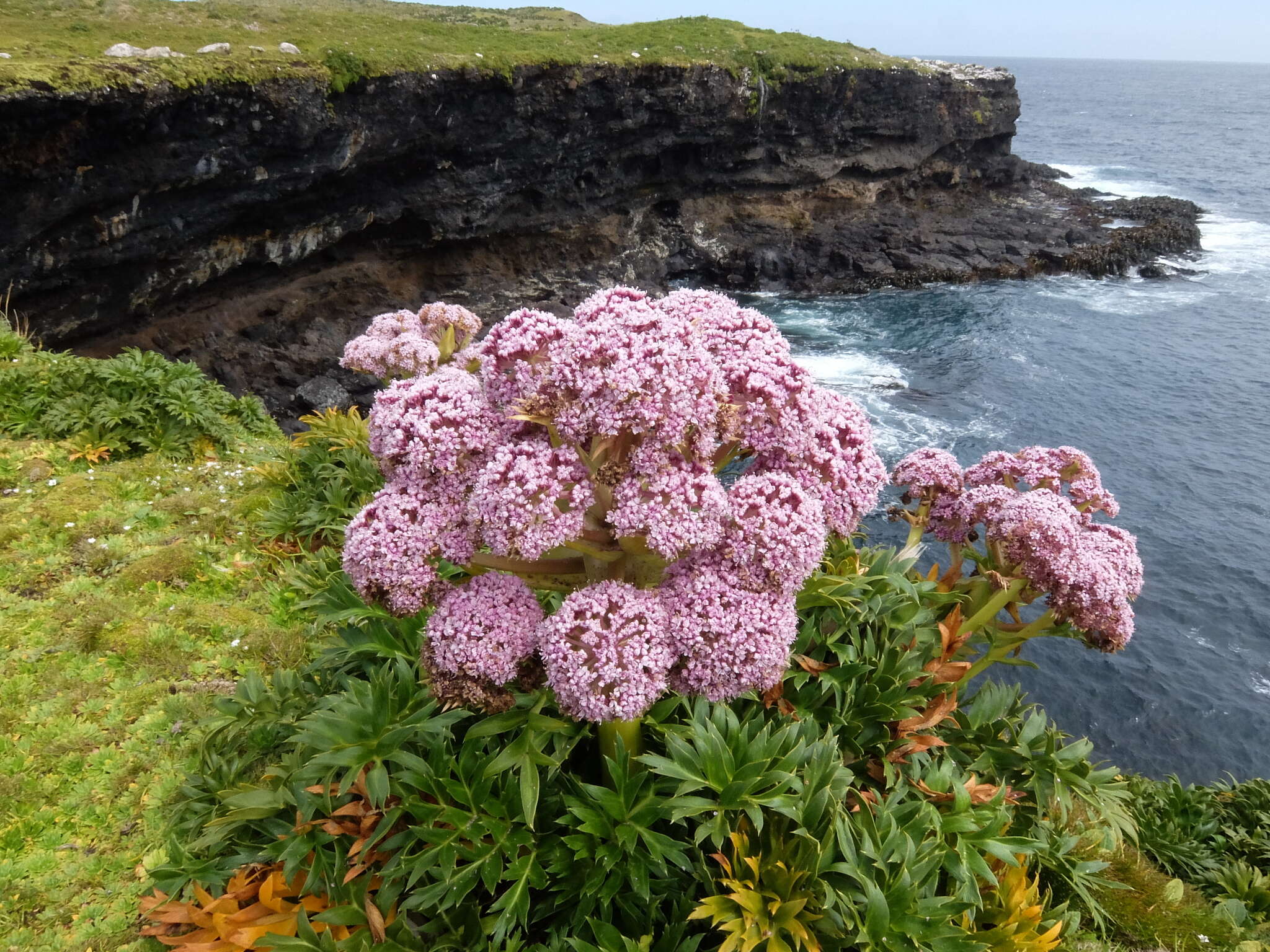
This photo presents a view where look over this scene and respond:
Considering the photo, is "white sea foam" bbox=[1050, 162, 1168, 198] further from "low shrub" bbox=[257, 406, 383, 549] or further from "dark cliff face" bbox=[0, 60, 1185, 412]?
"low shrub" bbox=[257, 406, 383, 549]

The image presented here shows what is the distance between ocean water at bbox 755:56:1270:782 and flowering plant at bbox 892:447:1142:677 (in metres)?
10.4

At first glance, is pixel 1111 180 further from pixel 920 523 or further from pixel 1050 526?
pixel 1050 526

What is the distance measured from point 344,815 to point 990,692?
5568 mm

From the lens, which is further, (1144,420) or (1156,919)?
(1144,420)

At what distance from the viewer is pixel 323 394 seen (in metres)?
25.1

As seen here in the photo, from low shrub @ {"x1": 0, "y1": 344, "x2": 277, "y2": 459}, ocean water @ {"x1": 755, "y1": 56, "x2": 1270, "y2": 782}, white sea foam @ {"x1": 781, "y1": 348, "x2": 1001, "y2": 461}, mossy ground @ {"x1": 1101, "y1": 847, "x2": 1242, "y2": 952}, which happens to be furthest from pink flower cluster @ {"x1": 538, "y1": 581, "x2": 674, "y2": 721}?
white sea foam @ {"x1": 781, "y1": 348, "x2": 1001, "y2": 461}

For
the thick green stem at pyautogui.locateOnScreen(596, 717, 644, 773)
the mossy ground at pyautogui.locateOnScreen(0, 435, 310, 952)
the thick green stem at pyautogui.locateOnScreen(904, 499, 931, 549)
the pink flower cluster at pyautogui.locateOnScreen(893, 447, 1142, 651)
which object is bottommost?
the mossy ground at pyautogui.locateOnScreen(0, 435, 310, 952)

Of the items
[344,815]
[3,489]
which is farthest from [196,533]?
[344,815]

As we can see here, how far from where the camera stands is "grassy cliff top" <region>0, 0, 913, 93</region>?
19922 millimetres

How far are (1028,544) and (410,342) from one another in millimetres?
6414

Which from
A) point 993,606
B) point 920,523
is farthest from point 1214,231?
point 993,606

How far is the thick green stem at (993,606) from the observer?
630cm

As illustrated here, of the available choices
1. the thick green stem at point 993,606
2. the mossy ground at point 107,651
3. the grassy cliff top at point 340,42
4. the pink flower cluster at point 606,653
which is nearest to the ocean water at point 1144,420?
the thick green stem at point 993,606

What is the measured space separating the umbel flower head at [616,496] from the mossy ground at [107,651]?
3.98 metres
